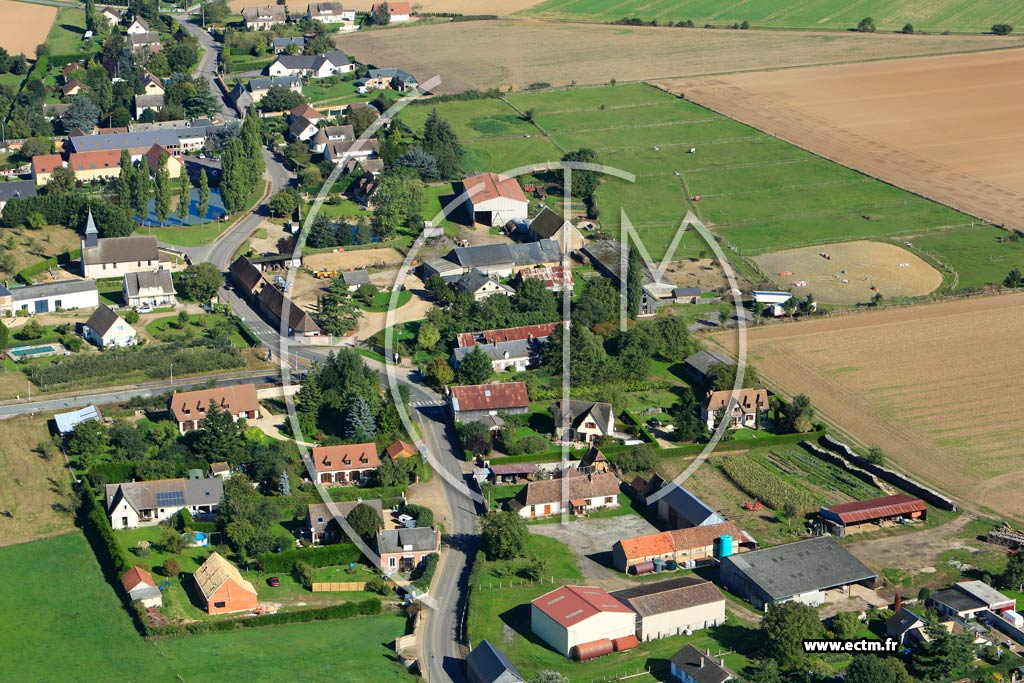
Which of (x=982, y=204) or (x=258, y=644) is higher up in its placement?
(x=982, y=204)

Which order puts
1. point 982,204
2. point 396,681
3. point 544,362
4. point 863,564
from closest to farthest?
point 396,681
point 863,564
point 544,362
point 982,204

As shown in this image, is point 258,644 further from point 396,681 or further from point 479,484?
point 479,484

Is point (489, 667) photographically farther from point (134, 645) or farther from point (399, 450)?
point (399, 450)

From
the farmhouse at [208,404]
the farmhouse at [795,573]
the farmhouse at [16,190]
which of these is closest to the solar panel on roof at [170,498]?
the farmhouse at [208,404]

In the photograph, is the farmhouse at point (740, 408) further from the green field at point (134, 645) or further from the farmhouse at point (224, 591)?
the farmhouse at point (224, 591)

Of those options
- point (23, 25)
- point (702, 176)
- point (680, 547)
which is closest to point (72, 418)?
point (680, 547)

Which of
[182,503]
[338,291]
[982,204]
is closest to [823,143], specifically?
[982,204]

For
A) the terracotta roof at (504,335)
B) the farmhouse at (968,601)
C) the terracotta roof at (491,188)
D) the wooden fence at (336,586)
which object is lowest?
the wooden fence at (336,586)
